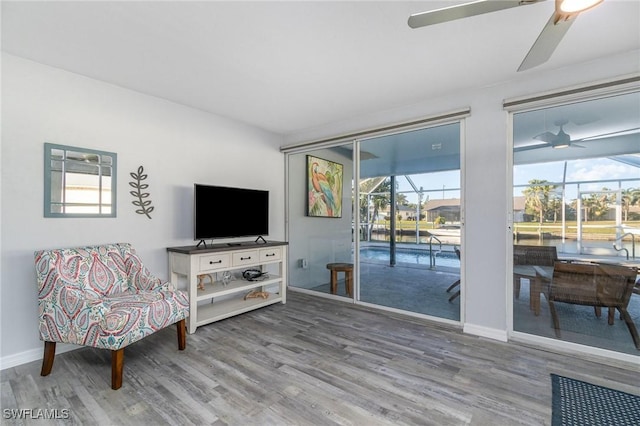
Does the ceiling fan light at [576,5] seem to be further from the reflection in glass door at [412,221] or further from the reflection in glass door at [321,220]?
the reflection in glass door at [321,220]

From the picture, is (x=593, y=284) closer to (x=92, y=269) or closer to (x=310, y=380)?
(x=310, y=380)

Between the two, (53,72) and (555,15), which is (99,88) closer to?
(53,72)

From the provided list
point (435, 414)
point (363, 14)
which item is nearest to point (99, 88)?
point (363, 14)

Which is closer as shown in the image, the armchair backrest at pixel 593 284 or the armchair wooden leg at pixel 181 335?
the armchair backrest at pixel 593 284

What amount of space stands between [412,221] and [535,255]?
1.17m

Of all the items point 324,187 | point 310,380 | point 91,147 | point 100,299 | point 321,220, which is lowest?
point 310,380

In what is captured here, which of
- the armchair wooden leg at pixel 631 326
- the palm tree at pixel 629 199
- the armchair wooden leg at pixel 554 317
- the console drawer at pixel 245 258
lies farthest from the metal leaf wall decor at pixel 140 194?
the armchair wooden leg at pixel 631 326

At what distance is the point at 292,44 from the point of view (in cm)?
210

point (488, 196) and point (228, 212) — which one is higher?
point (488, 196)

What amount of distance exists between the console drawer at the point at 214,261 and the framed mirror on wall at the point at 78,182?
0.91 meters

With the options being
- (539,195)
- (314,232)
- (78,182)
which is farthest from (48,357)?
(539,195)

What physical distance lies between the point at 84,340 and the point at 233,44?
2.26 meters

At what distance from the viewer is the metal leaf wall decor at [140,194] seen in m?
2.87

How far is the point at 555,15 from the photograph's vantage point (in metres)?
1.35
